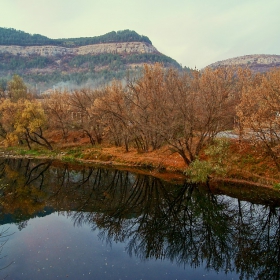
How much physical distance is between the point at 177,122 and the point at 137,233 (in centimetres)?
1471

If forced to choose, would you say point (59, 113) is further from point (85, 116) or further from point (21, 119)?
point (21, 119)

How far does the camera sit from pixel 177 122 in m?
29.4

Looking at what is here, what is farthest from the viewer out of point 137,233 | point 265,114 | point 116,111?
point 116,111

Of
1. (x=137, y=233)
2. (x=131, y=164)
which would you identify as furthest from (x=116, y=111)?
(x=137, y=233)

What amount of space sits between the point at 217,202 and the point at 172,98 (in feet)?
42.8

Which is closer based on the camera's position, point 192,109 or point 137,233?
point 137,233

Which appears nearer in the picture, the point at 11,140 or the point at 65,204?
the point at 65,204

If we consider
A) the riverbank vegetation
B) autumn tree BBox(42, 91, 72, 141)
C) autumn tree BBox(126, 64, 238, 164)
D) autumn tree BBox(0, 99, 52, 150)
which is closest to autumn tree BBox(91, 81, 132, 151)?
the riverbank vegetation

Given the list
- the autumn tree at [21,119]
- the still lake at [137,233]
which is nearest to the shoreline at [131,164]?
the still lake at [137,233]

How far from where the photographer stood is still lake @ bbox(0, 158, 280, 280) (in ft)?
46.1

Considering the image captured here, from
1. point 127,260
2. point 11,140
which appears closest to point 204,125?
point 127,260

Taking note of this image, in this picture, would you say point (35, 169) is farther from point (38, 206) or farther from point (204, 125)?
point (204, 125)

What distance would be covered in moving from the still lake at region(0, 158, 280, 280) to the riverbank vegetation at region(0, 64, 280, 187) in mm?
4102

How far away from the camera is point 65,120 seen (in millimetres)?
49906
